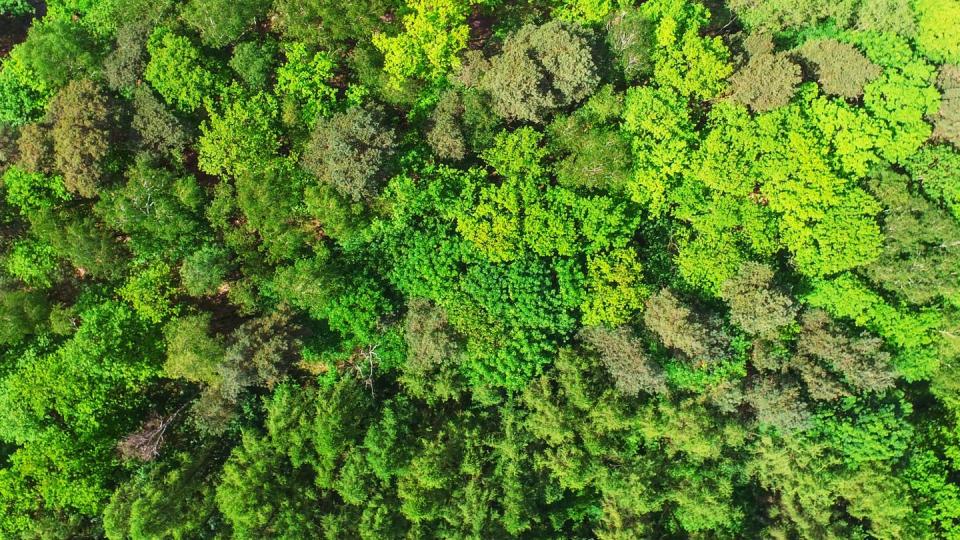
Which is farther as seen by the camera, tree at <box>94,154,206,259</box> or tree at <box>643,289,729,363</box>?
tree at <box>94,154,206,259</box>

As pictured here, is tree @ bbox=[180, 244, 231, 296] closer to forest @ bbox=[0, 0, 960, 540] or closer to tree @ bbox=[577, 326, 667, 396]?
forest @ bbox=[0, 0, 960, 540]

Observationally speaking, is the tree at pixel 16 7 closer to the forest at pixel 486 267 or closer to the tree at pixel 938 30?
the forest at pixel 486 267

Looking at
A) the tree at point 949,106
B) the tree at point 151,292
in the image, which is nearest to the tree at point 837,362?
the tree at point 949,106

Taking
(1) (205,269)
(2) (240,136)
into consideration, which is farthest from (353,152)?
(1) (205,269)

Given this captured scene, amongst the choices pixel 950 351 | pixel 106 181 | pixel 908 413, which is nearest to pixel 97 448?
pixel 106 181

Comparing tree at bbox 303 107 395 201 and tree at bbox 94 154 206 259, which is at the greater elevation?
tree at bbox 303 107 395 201

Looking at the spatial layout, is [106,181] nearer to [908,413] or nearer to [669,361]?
[669,361]

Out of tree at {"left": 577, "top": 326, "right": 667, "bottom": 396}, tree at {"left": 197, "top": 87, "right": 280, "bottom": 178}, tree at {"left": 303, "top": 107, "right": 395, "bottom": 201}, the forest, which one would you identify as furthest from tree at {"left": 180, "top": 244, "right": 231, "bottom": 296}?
tree at {"left": 577, "top": 326, "right": 667, "bottom": 396}
